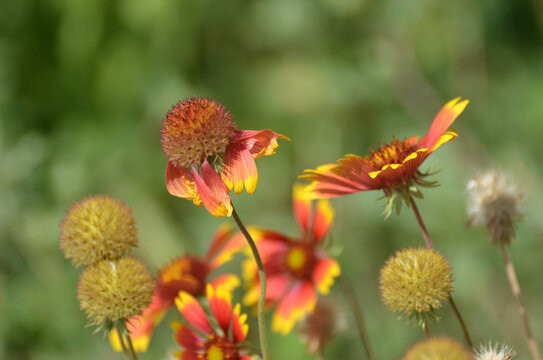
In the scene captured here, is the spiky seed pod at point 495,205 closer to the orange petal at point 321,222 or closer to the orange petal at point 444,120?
the orange petal at point 444,120

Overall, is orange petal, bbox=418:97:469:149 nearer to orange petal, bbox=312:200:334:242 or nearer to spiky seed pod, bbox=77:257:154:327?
orange petal, bbox=312:200:334:242

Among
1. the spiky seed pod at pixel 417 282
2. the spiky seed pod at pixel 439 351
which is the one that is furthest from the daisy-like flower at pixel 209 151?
the spiky seed pod at pixel 439 351

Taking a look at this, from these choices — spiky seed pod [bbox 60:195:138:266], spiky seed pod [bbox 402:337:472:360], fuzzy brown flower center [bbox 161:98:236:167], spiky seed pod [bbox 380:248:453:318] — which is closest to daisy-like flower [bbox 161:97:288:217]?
fuzzy brown flower center [bbox 161:98:236:167]

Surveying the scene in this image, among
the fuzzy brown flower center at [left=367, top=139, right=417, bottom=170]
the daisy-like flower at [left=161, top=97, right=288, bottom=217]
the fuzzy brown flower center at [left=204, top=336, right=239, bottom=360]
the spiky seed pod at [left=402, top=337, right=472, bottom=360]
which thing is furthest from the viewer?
the fuzzy brown flower center at [left=367, top=139, right=417, bottom=170]

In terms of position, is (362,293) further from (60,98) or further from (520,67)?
(60,98)

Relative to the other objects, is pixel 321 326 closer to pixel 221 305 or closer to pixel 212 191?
pixel 221 305

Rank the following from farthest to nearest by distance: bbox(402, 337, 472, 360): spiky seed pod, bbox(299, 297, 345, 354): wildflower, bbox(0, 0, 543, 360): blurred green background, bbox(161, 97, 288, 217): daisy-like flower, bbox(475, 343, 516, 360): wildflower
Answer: bbox(0, 0, 543, 360): blurred green background, bbox(299, 297, 345, 354): wildflower, bbox(161, 97, 288, 217): daisy-like flower, bbox(475, 343, 516, 360): wildflower, bbox(402, 337, 472, 360): spiky seed pod

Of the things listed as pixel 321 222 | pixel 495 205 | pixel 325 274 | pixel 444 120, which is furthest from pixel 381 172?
pixel 321 222
